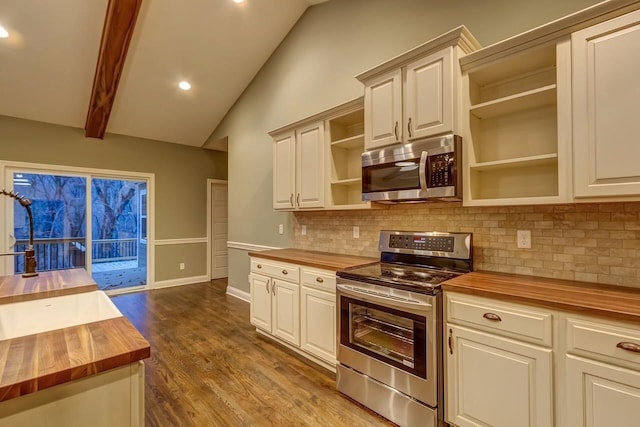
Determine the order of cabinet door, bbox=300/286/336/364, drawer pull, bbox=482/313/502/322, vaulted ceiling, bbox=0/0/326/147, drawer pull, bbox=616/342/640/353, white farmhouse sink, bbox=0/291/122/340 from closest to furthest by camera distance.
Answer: drawer pull, bbox=616/342/640/353 → white farmhouse sink, bbox=0/291/122/340 → drawer pull, bbox=482/313/502/322 → cabinet door, bbox=300/286/336/364 → vaulted ceiling, bbox=0/0/326/147

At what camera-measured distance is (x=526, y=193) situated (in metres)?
2.10

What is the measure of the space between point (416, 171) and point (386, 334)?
1157 mm

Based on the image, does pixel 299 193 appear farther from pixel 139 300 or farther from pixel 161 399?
pixel 139 300

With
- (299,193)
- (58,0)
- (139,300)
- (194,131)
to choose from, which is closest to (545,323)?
(299,193)

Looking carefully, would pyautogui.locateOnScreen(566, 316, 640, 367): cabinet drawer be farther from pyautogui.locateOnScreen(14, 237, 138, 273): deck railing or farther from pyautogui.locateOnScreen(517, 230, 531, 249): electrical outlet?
pyautogui.locateOnScreen(14, 237, 138, 273): deck railing

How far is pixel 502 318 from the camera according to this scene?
163cm

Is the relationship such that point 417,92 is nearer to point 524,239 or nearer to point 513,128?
point 513,128

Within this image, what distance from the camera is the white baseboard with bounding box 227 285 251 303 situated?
4.73 meters

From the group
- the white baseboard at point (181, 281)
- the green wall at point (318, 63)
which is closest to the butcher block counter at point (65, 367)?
the green wall at point (318, 63)

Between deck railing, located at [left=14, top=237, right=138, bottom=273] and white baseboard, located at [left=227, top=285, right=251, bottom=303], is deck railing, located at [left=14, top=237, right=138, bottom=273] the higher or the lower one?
the higher one

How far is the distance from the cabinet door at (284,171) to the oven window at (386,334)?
149 cm

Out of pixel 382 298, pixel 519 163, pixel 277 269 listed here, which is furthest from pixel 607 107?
pixel 277 269

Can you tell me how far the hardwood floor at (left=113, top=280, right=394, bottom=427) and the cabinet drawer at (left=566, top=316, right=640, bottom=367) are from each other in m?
1.22

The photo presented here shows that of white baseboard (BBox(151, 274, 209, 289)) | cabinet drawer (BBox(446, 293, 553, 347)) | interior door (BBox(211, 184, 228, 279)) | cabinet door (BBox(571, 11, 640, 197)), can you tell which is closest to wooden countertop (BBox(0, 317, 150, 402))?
cabinet drawer (BBox(446, 293, 553, 347))
